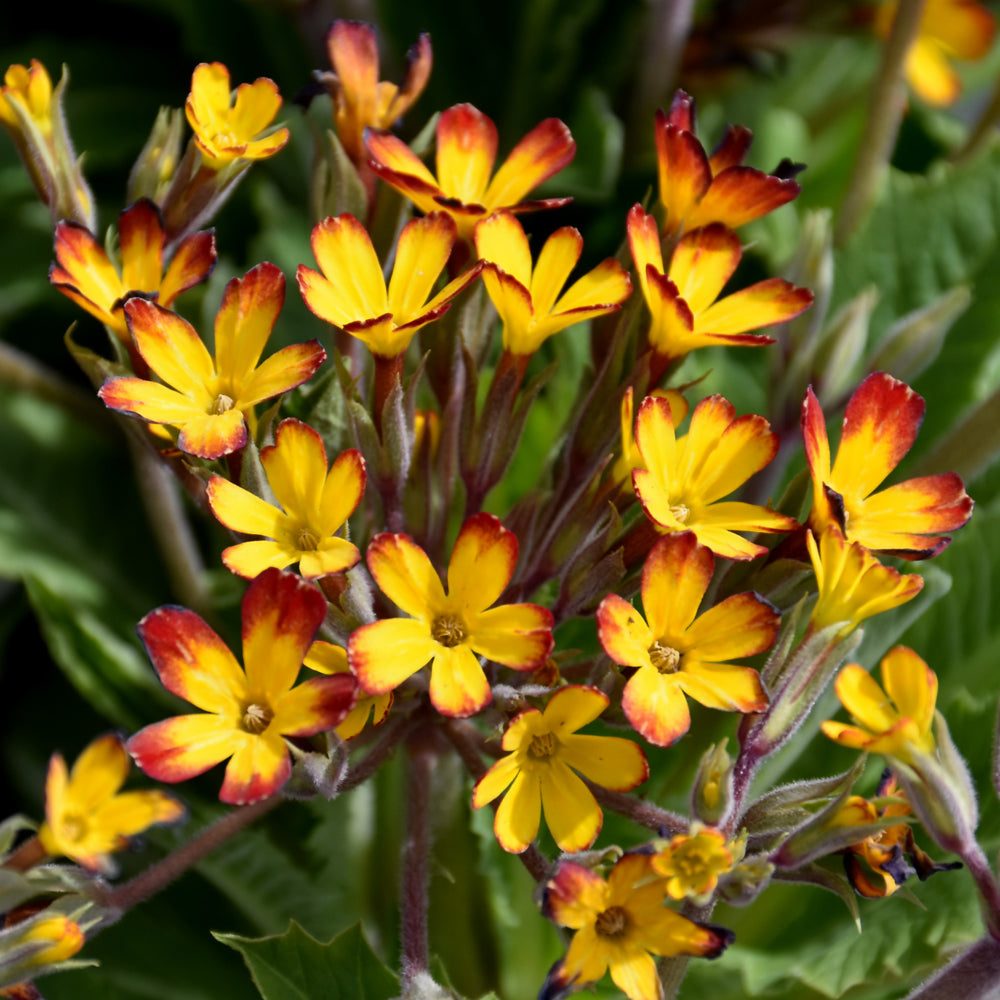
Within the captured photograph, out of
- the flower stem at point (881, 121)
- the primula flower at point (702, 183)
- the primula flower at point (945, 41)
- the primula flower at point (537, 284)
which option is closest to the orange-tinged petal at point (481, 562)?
the primula flower at point (537, 284)

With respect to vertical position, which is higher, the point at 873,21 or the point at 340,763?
the point at 873,21

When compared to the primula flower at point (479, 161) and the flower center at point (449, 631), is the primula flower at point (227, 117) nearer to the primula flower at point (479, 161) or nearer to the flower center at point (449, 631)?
the primula flower at point (479, 161)

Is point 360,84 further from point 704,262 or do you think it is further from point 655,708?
point 655,708

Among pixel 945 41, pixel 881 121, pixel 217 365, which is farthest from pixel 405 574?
pixel 945 41

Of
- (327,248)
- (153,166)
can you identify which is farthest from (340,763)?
(153,166)

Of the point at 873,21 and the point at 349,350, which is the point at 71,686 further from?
the point at 873,21

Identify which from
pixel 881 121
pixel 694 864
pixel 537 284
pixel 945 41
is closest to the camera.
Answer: pixel 694 864
